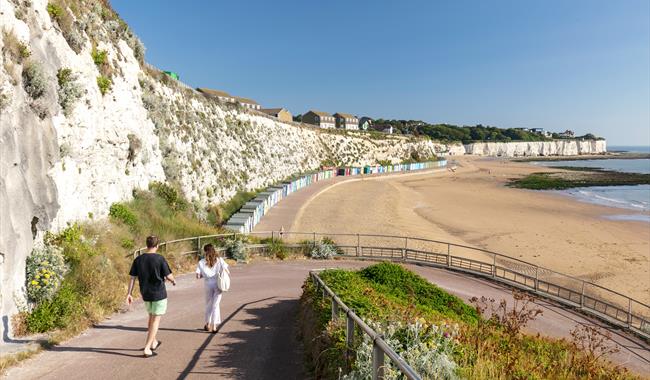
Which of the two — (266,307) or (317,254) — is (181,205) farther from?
(266,307)

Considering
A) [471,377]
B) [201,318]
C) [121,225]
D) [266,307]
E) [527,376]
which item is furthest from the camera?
[121,225]

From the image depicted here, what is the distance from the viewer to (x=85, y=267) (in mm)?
9984

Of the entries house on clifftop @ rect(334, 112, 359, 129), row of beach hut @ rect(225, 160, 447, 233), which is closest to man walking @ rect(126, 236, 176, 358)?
row of beach hut @ rect(225, 160, 447, 233)

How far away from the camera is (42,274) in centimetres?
849

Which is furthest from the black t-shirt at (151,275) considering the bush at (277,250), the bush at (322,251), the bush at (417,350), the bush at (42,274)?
the bush at (322,251)

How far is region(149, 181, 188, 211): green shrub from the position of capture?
20.2m

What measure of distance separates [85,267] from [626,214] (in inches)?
2058

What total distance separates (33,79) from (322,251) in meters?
14.1

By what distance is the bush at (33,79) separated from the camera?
994cm

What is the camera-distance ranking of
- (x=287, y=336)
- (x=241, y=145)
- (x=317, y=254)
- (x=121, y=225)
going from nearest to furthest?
(x=287, y=336) → (x=121, y=225) → (x=317, y=254) → (x=241, y=145)

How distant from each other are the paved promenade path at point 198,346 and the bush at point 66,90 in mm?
6570

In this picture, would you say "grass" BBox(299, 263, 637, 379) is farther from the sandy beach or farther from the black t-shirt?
the sandy beach

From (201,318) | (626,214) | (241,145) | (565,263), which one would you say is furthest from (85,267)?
(626,214)

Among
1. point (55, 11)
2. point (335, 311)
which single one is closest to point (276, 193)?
point (55, 11)
